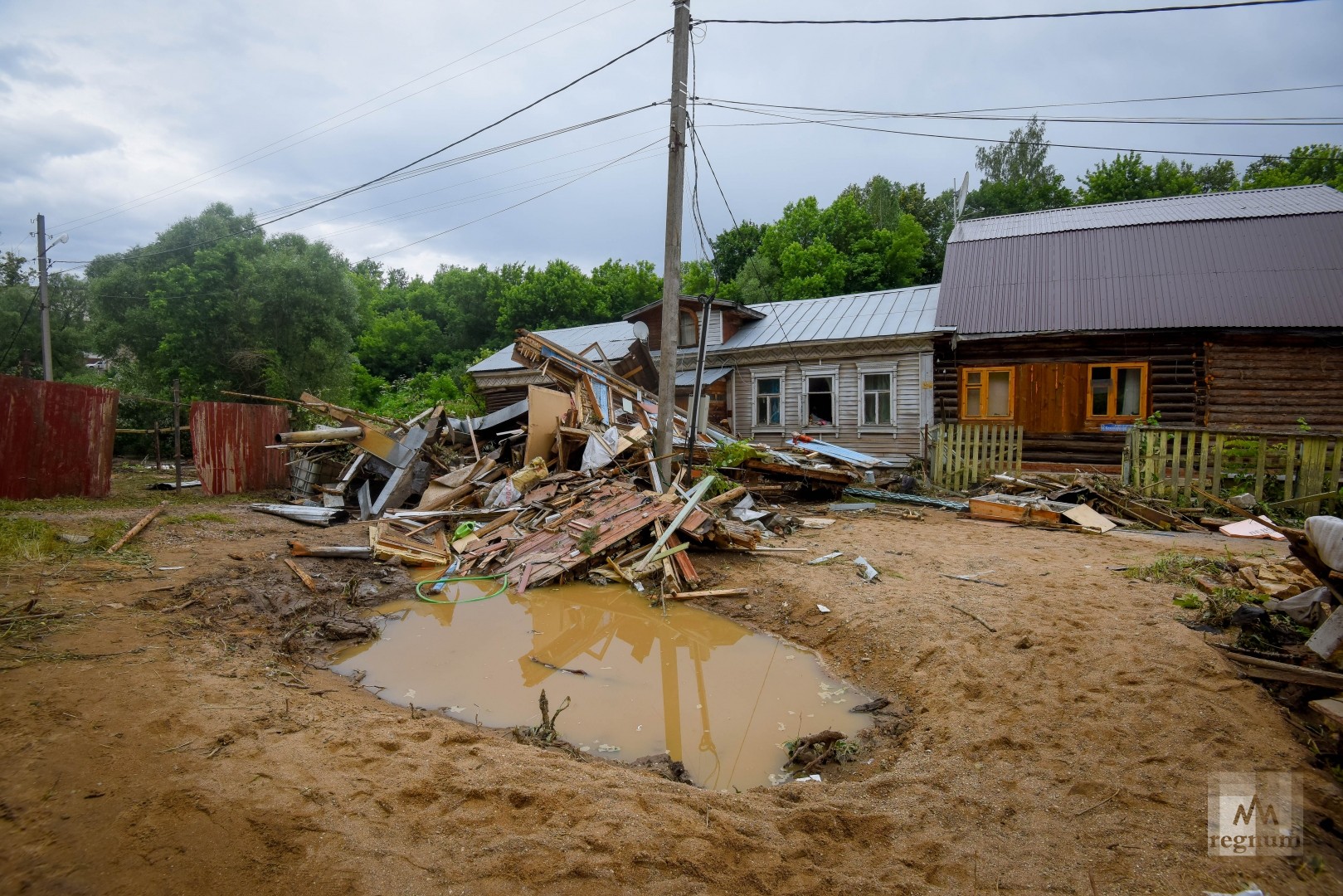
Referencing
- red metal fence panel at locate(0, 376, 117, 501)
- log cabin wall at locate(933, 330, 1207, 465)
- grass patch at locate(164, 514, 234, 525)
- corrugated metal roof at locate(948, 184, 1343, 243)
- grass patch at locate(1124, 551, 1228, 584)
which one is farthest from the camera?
corrugated metal roof at locate(948, 184, 1343, 243)

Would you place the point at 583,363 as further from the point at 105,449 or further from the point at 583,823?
the point at 583,823

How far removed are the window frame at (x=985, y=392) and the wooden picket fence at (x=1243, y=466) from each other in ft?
14.9

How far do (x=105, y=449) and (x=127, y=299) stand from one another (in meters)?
14.5

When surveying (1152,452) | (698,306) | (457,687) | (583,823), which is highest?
(698,306)

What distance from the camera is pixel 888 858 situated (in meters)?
2.73

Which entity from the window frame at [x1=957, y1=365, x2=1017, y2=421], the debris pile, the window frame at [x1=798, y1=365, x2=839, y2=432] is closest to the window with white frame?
the window frame at [x1=798, y1=365, x2=839, y2=432]

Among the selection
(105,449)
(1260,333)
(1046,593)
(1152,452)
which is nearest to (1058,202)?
(1260,333)

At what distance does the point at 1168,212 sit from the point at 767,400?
38.8 feet

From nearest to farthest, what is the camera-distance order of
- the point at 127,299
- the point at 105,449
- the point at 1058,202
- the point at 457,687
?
1. the point at 457,687
2. the point at 105,449
3. the point at 127,299
4. the point at 1058,202

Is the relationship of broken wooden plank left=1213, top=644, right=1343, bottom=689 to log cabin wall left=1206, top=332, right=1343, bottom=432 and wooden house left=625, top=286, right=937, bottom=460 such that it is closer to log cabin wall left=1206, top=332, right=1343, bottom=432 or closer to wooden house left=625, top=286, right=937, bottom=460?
wooden house left=625, top=286, right=937, bottom=460

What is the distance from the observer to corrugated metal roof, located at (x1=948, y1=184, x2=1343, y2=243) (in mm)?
15844

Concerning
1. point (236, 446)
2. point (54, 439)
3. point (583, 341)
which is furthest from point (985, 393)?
point (54, 439)

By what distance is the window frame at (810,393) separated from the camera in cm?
1739

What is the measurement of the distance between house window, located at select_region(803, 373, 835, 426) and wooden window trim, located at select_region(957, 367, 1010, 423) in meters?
3.27
